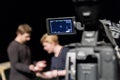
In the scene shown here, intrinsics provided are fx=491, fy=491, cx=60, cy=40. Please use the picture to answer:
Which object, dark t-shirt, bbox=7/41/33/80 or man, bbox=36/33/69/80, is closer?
A: man, bbox=36/33/69/80

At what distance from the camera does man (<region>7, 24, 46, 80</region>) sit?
186 inches

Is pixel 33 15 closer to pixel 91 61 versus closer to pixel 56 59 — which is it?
pixel 56 59

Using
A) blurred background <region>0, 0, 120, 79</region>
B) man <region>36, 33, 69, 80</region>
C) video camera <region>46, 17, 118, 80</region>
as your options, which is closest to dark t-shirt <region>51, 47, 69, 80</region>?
man <region>36, 33, 69, 80</region>

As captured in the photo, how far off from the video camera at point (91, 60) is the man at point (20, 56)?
2278 mm

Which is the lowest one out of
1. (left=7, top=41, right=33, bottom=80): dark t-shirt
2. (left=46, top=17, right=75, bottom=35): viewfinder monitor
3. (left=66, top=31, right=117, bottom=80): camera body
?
(left=7, top=41, right=33, bottom=80): dark t-shirt

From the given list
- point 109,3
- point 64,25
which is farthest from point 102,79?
point 109,3

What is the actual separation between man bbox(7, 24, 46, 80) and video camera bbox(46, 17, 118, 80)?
89.7 inches

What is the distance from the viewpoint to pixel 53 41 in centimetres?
450

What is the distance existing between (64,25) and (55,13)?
5.70 meters

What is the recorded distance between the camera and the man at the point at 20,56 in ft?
15.5

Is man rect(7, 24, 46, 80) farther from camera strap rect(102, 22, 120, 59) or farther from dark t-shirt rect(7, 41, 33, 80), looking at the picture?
camera strap rect(102, 22, 120, 59)

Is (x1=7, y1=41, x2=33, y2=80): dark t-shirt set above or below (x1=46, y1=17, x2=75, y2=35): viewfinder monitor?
below

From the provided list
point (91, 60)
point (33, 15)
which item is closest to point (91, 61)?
point (91, 60)

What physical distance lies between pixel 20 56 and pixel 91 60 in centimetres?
247
